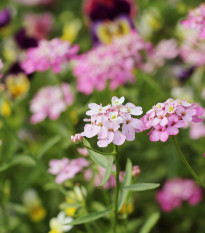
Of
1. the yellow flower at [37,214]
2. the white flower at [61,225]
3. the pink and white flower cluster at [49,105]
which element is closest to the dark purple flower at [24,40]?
the pink and white flower cluster at [49,105]

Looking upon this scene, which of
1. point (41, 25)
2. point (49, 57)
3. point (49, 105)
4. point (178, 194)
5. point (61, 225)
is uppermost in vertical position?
point (41, 25)

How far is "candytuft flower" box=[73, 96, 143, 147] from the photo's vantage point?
78cm

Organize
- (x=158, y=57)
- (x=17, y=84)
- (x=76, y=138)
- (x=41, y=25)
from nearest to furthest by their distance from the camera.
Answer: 1. (x=76, y=138)
2. (x=158, y=57)
3. (x=17, y=84)
4. (x=41, y=25)

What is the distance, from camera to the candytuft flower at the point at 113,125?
78cm

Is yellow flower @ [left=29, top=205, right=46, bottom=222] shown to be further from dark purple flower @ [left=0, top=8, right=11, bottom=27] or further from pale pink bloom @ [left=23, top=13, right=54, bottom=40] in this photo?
pale pink bloom @ [left=23, top=13, right=54, bottom=40]

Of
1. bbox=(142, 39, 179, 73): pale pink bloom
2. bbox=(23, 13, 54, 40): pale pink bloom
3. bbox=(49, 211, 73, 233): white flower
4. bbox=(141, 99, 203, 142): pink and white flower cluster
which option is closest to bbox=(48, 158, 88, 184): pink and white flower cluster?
bbox=(49, 211, 73, 233): white flower

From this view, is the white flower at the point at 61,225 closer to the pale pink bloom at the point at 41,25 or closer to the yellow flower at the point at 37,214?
the yellow flower at the point at 37,214

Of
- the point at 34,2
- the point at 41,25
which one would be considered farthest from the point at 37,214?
the point at 34,2

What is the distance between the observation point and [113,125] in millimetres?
782

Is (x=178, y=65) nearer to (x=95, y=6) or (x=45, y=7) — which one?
(x=95, y=6)

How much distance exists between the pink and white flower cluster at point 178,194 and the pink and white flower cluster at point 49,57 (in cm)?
59

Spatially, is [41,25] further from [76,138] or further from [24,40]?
[76,138]

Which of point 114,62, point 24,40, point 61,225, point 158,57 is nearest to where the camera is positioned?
point 61,225

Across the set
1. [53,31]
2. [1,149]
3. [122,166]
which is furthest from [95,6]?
[53,31]
